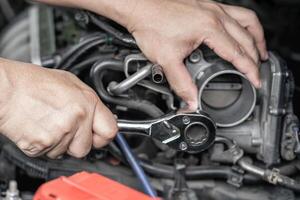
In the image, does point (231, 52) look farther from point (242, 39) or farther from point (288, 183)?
point (288, 183)

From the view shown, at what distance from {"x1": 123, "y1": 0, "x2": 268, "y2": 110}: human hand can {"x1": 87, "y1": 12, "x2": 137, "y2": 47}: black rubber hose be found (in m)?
0.03

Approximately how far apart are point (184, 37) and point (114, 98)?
Result: 234 mm

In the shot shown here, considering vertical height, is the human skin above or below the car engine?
above

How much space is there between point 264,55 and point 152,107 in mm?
295

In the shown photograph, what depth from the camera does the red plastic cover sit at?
111 centimetres

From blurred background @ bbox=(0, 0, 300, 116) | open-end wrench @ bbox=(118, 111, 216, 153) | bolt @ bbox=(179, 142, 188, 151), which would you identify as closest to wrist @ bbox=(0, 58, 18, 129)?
open-end wrench @ bbox=(118, 111, 216, 153)

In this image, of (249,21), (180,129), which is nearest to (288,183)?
(180,129)

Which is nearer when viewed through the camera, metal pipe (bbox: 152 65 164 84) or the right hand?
the right hand

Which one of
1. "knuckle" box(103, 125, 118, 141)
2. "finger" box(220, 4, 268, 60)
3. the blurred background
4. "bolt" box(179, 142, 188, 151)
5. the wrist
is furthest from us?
the blurred background

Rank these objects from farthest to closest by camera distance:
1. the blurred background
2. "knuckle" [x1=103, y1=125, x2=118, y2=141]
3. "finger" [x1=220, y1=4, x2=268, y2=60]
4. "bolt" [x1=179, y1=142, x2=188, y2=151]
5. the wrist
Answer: the blurred background → "finger" [x1=220, y1=4, x2=268, y2=60] → "bolt" [x1=179, y1=142, x2=188, y2=151] → "knuckle" [x1=103, y1=125, x2=118, y2=141] → the wrist

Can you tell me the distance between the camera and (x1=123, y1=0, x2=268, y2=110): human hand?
122 cm

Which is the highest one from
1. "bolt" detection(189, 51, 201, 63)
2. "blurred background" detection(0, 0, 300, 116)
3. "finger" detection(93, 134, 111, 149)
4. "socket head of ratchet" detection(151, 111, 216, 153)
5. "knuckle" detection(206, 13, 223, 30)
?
"knuckle" detection(206, 13, 223, 30)

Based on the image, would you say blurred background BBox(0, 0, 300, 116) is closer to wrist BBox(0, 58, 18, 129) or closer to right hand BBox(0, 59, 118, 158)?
right hand BBox(0, 59, 118, 158)

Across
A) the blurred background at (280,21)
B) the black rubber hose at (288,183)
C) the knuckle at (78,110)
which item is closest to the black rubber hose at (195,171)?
the black rubber hose at (288,183)
